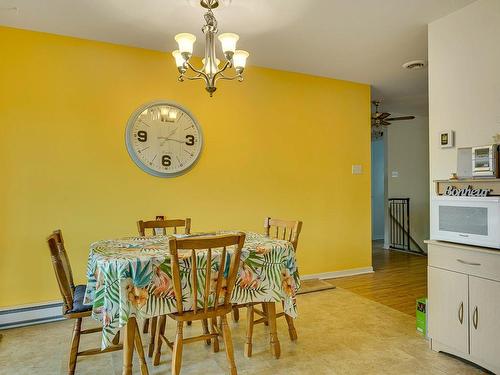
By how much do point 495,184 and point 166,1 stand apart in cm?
263

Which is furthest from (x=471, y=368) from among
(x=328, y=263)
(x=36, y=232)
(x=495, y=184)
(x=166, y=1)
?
(x=36, y=232)

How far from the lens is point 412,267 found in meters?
4.91

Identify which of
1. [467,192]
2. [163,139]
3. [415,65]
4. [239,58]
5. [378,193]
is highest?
[415,65]

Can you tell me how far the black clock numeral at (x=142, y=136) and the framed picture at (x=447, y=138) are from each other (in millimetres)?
2598

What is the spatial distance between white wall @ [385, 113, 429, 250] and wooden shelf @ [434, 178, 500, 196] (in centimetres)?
389

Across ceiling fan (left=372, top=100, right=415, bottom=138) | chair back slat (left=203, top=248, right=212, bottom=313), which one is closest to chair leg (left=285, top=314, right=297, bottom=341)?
chair back slat (left=203, top=248, right=212, bottom=313)

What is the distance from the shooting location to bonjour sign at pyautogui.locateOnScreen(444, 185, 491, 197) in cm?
224

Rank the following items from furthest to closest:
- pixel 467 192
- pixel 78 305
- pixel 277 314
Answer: pixel 277 314 → pixel 467 192 → pixel 78 305

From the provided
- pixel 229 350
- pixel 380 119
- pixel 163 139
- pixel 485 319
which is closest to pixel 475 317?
pixel 485 319

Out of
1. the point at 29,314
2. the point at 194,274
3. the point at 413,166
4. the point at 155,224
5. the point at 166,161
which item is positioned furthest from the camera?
the point at 413,166

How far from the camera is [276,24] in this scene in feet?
9.46

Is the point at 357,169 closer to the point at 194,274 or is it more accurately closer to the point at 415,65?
the point at 415,65

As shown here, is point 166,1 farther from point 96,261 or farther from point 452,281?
point 452,281

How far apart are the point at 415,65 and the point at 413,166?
3054mm
